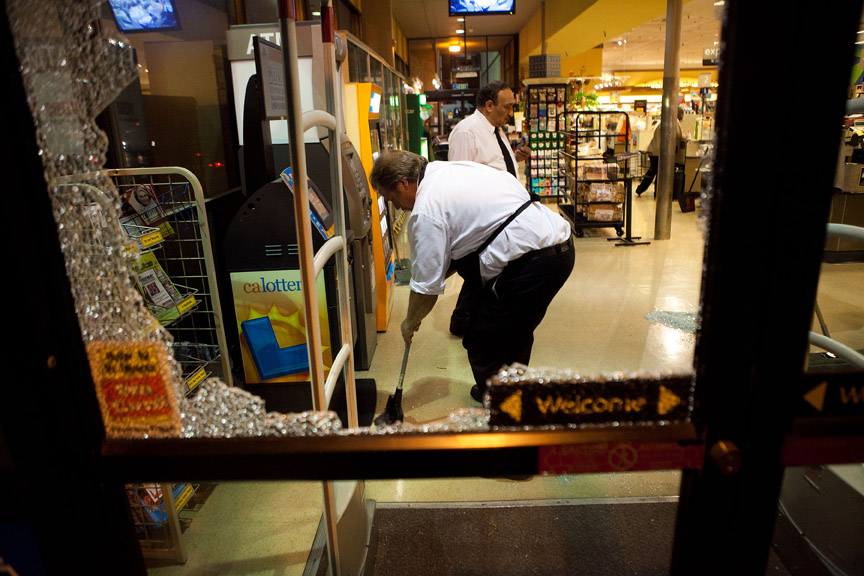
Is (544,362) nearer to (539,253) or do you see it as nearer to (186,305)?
(539,253)

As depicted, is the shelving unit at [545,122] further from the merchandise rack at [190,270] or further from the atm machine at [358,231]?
the merchandise rack at [190,270]

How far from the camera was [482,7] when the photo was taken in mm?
7680

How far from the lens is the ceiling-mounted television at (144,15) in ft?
8.75

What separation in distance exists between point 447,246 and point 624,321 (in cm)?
218

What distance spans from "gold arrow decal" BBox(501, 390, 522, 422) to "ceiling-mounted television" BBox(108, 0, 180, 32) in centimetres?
286

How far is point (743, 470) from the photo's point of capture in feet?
2.31

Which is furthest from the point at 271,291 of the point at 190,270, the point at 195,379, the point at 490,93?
the point at 490,93

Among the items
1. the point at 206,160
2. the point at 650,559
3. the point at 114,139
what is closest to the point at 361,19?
the point at 206,160

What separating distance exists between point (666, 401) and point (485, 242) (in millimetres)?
1533

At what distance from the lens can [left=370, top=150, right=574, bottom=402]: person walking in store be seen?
2.16 meters

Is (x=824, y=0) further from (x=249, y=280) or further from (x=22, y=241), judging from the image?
(x=249, y=280)

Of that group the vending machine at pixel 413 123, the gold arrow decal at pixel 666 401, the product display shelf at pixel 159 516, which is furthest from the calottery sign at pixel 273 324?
the vending machine at pixel 413 123

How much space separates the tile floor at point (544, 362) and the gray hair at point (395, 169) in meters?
1.18

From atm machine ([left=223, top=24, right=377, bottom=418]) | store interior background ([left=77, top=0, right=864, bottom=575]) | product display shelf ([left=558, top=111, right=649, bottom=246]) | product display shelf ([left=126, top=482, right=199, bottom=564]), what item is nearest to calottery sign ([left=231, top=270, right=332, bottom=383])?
atm machine ([left=223, top=24, right=377, bottom=418])
